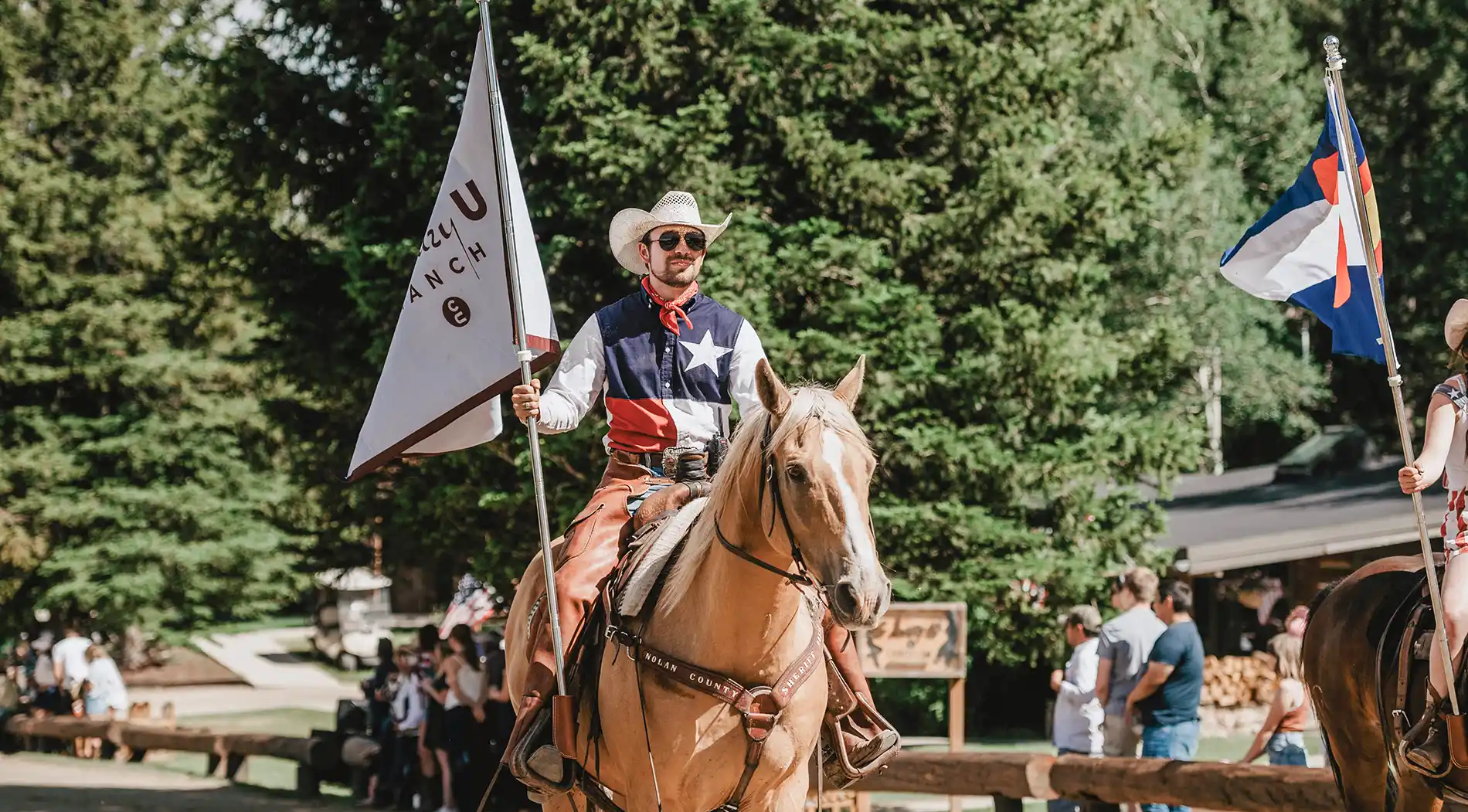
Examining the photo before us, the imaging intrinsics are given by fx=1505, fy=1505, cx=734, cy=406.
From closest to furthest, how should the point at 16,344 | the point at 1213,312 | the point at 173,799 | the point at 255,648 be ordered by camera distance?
the point at 173,799 → the point at 16,344 → the point at 1213,312 → the point at 255,648

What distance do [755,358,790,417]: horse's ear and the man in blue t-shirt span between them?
5.67 meters

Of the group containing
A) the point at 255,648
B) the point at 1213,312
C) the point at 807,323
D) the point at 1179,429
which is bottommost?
the point at 255,648

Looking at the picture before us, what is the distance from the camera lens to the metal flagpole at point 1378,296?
6.42 metres

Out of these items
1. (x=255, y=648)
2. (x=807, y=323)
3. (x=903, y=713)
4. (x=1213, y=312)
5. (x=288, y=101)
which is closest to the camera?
(x=807, y=323)

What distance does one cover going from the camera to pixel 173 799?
1712cm

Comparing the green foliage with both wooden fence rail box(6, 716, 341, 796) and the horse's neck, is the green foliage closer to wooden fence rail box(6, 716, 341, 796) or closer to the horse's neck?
wooden fence rail box(6, 716, 341, 796)

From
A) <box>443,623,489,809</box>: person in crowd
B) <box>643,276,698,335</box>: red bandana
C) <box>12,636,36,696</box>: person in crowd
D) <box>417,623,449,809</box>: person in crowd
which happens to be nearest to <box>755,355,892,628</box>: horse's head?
<box>643,276,698,335</box>: red bandana

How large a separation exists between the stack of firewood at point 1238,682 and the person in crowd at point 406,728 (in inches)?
423

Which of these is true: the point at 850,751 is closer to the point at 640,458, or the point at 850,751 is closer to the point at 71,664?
the point at 640,458

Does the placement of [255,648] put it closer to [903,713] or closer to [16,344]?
[16,344]

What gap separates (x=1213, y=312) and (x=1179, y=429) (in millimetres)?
19447

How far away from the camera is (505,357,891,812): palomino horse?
4.75 meters

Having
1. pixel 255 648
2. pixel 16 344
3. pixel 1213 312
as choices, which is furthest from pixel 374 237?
pixel 255 648

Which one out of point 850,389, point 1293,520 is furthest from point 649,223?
point 1293,520
